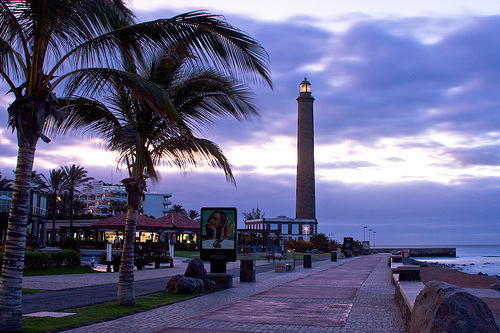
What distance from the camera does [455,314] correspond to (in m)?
4.99

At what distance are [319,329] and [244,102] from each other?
5.39m

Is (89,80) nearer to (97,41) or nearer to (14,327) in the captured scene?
(97,41)

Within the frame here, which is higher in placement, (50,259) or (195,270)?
(195,270)

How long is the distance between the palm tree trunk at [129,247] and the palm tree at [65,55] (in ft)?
10.3

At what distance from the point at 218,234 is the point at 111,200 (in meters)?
104

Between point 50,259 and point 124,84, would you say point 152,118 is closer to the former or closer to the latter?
point 124,84

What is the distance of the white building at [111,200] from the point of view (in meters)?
109

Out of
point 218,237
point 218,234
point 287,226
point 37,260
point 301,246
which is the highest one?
point 287,226

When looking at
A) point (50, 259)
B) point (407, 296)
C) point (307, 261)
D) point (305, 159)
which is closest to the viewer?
point (407, 296)

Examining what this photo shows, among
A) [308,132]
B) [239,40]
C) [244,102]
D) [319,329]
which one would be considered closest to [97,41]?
[239,40]

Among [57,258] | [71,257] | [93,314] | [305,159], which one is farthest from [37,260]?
[305,159]

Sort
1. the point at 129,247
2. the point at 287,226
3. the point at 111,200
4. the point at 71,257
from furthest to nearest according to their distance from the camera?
1. the point at 111,200
2. the point at 287,226
3. the point at 71,257
4. the point at 129,247

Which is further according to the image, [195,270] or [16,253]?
[195,270]

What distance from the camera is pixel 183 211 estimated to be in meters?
117
